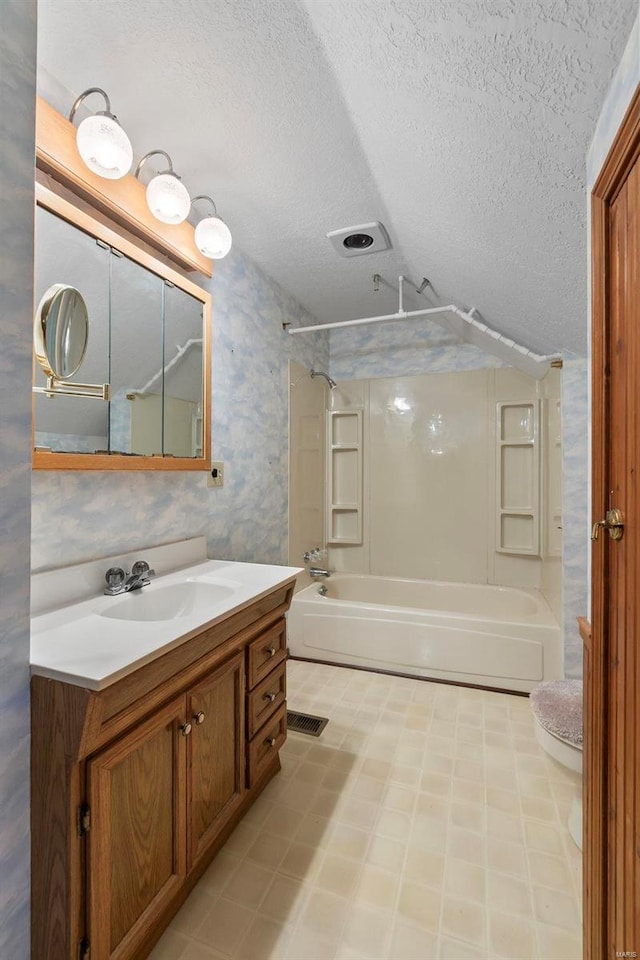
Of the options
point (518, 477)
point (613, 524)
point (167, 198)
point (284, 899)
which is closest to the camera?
point (613, 524)

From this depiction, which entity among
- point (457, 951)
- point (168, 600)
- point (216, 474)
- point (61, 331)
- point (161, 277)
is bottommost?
point (457, 951)

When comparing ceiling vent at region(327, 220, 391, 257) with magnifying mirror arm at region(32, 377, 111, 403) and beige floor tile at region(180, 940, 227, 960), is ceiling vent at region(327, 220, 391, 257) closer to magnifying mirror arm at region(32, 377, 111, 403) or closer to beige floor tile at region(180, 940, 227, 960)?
magnifying mirror arm at region(32, 377, 111, 403)

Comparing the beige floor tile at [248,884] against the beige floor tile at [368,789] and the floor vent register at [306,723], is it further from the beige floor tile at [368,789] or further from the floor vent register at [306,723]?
the floor vent register at [306,723]

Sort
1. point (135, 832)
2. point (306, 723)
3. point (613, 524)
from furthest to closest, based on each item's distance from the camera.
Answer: point (306, 723)
point (135, 832)
point (613, 524)

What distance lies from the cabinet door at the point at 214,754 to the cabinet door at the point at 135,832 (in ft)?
0.16

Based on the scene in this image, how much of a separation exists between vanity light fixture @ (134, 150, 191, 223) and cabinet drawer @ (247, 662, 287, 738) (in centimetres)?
178

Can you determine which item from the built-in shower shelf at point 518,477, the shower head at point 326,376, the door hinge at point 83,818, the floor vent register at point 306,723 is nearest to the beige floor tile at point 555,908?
the floor vent register at point 306,723

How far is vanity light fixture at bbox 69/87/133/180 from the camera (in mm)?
1209

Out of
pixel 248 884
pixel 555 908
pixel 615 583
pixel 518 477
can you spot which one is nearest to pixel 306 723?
pixel 248 884

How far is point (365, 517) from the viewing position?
11.5ft

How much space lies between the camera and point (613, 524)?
0.82m

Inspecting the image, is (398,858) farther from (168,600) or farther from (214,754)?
(168,600)

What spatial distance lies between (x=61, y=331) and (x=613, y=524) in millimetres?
1561

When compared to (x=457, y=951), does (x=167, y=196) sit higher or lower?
higher
